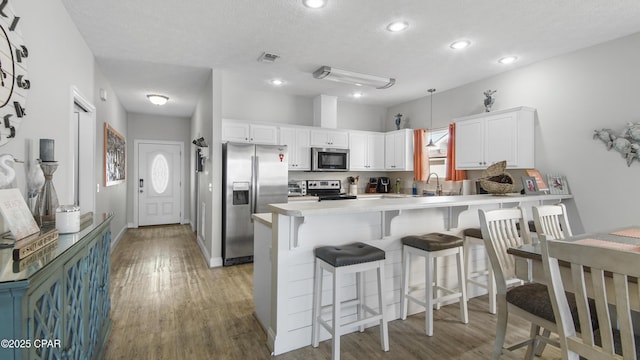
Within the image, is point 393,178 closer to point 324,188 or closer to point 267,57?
point 324,188

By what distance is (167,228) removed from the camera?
715 centimetres

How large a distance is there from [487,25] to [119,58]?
415 cm

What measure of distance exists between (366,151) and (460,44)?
2752 mm

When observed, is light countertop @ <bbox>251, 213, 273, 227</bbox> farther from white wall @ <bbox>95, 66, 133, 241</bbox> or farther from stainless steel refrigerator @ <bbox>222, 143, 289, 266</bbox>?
white wall @ <bbox>95, 66, 133, 241</bbox>

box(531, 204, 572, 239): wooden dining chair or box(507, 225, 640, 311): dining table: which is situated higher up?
box(531, 204, 572, 239): wooden dining chair

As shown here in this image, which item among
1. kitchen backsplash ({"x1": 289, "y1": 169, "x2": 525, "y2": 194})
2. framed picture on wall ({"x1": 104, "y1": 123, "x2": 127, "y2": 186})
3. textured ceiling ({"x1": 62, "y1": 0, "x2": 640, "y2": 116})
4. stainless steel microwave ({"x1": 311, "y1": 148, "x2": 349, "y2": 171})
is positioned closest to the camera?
textured ceiling ({"x1": 62, "y1": 0, "x2": 640, "y2": 116})

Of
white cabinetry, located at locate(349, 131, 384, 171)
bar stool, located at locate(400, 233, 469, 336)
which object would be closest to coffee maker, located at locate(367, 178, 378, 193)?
white cabinetry, located at locate(349, 131, 384, 171)

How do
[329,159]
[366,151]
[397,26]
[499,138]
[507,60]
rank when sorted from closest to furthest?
1. [397,26]
2. [507,60]
3. [499,138]
4. [329,159]
5. [366,151]

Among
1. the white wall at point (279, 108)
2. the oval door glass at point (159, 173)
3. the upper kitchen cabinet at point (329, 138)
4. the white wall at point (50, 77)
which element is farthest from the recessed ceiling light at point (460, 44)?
the oval door glass at point (159, 173)

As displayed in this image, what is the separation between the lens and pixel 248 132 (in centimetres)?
467

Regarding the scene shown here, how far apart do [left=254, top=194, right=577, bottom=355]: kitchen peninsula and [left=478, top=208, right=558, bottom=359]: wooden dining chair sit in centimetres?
48

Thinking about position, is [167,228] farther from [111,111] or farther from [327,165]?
[327,165]

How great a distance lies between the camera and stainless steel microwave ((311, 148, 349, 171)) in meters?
5.24

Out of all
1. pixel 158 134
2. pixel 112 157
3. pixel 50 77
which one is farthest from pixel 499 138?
pixel 158 134
